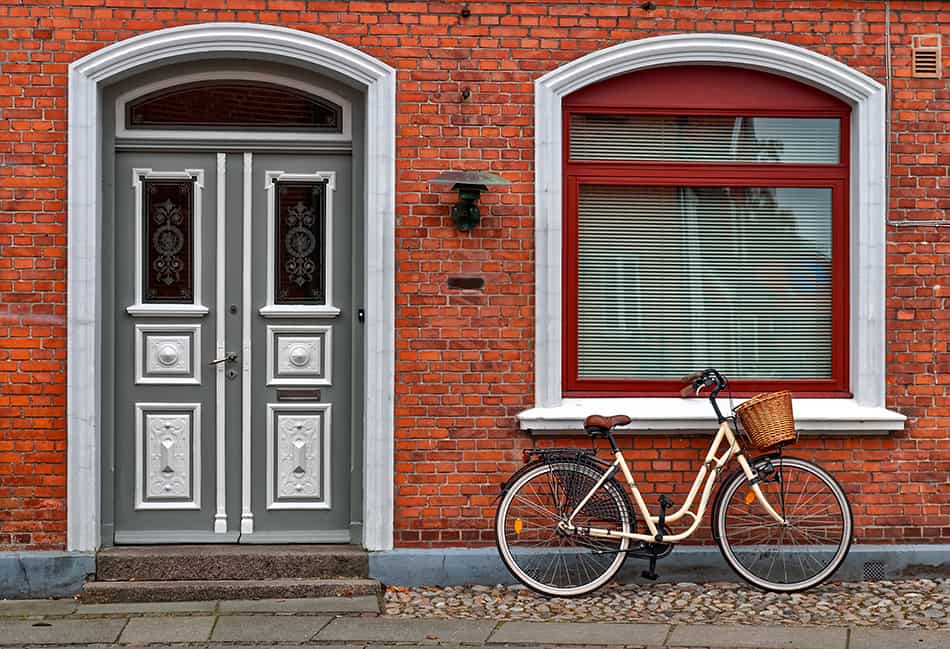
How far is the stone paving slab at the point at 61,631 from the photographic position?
678cm

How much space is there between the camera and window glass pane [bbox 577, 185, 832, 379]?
26.6ft

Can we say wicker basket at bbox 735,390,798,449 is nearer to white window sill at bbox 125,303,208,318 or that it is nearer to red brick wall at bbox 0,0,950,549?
red brick wall at bbox 0,0,950,549

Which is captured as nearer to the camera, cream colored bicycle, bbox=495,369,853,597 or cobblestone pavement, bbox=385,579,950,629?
cobblestone pavement, bbox=385,579,950,629

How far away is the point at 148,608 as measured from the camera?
7379mm

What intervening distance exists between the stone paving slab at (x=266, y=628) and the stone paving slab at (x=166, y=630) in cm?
8

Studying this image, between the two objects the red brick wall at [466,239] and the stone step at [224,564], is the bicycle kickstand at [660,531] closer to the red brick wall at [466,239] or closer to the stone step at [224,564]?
the red brick wall at [466,239]

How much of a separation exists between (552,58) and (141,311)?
2927 mm

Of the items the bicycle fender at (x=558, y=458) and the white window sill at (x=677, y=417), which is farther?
the white window sill at (x=677, y=417)

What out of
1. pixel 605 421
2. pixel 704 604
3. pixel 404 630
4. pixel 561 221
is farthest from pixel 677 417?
pixel 404 630

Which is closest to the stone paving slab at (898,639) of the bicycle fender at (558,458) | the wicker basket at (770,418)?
the wicker basket at (770,418)

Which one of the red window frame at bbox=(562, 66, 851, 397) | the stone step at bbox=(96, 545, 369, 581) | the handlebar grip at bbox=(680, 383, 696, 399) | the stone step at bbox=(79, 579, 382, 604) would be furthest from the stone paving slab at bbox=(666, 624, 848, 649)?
the stone step at bbox=(96, 545, 369, 581)

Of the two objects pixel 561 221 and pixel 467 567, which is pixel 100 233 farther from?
pixel 467 567

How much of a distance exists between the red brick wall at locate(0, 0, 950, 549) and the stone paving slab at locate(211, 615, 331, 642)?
982 mm

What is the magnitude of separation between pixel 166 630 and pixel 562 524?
2272mm
